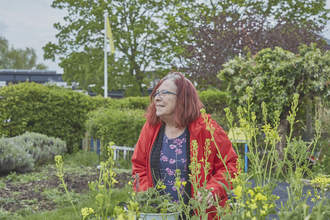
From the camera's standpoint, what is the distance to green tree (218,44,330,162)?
5555 mm

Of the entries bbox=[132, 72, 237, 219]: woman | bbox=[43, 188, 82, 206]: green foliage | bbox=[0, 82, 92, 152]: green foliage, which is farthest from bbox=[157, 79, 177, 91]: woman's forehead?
bbox=[0, 82, 92, 152]: green foliage

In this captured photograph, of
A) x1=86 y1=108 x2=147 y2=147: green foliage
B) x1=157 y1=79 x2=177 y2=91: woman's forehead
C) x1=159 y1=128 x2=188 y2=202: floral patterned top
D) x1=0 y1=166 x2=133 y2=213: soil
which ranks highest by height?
x1=157 y1=79 x2=177 y2=91: woman's forehead

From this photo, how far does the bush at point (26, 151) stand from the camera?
5977 mm

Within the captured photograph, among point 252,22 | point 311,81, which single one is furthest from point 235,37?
point 311,81

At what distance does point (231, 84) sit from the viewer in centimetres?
693

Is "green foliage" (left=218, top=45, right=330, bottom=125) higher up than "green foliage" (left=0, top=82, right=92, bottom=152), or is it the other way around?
"green foliage" (left=218, top=45, right=330, bottom=125)

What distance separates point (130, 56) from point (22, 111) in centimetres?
1225

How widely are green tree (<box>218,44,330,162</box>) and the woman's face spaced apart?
3.74m

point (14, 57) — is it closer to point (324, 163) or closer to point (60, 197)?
point (60, 197)

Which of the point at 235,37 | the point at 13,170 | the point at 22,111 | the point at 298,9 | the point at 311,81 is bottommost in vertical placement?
the point at 13,170

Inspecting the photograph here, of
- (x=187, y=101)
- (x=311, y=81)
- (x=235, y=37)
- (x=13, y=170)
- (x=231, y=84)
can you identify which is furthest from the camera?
(x=235, y=37)

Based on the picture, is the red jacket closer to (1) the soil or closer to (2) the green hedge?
(1) the soil

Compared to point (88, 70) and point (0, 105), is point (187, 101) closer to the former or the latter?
point (0, 105)

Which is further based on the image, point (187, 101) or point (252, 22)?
point (252, 22)
